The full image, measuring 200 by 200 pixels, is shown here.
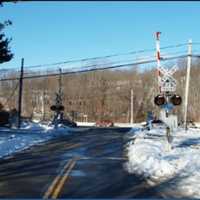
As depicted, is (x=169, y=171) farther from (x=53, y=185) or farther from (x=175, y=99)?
(x=175, y=99)

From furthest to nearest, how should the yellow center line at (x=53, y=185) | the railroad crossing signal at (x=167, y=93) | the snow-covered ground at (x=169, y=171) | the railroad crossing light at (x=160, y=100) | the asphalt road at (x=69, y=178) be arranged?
the railroad crossing light at (x=160, y=100) < the railroad crossing signal at (x=167, y=93) < the snow-covered ground at (x=169, y=171) < the asphalt road at (x=69, y=178) < the yellow center line at (x=53, y=185)

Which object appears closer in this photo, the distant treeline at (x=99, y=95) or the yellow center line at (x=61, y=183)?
the yellow center line at (x=61, y=183)

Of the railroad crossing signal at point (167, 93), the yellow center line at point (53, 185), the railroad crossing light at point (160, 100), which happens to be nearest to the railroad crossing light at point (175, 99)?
the railroad crossing signal at point (167, 93)

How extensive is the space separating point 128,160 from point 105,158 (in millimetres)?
1545

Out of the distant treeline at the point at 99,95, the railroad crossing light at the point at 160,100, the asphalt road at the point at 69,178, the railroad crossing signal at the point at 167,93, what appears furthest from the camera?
the distant treeline at the point at 99,95

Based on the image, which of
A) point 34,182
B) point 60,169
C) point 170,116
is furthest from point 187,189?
point 170,116

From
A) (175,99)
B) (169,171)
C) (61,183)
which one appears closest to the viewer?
(61,183)

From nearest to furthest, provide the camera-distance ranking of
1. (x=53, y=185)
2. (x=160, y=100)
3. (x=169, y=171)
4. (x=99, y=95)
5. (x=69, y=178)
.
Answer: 1. (x=53, y=185)
2. (x=69, y=178)
3. (x=169, y=171)
4. (x=160, y=100)
5. (x=99, y=95)

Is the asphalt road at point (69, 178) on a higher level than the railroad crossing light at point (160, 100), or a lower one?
lower

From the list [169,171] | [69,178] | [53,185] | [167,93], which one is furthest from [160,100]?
[53,185]

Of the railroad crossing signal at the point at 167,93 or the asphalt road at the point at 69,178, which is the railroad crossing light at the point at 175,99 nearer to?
the railroad crossing signal at the point at 167,93

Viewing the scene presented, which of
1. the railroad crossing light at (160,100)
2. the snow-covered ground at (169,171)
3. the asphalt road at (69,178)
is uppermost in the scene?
the railroad crossing light at (160,100)

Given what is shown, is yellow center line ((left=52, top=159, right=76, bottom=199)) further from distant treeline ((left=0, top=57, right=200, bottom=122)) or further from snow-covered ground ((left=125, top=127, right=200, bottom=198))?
distant treeline ((left=0, top=57, right=200, bottom=122))

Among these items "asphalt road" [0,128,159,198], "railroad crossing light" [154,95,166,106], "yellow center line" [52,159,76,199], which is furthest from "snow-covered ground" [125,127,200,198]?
"railroad crossing light" [154,95,166,106]
